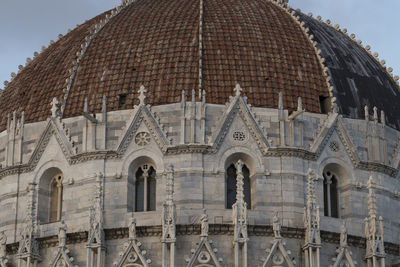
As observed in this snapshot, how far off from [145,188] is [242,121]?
12.8 ft

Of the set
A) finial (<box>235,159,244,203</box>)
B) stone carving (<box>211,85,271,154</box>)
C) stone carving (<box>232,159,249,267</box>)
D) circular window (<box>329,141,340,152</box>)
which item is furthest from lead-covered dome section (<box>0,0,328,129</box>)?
stone carving (<box>232,159,249,267</box>)

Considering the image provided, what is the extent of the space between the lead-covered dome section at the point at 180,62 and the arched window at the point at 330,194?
231cm

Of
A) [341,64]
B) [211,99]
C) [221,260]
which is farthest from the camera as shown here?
[341,64]

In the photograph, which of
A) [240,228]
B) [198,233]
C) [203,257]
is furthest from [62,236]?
[240,228]

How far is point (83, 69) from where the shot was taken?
4341cm

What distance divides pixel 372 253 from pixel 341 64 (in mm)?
7705

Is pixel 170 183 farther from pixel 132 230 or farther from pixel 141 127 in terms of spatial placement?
pixel 141 127

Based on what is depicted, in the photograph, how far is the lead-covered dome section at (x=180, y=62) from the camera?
41.8m

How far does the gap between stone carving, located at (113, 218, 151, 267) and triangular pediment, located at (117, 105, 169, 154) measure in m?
3.04

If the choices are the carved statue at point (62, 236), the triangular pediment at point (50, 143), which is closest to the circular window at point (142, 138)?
the triangular pediment at point (50, 143)

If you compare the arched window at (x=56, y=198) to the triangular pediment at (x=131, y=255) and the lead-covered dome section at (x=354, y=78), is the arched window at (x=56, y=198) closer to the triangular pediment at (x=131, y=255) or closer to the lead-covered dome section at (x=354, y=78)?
the triangular pediment at (x=131, y=255)

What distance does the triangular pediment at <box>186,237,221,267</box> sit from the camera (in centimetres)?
3866

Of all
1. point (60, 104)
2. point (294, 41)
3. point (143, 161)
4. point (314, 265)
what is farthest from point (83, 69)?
point (314, 265)

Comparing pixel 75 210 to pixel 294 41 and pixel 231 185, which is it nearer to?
pixel 231 185
